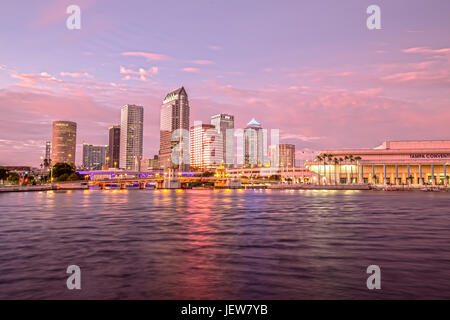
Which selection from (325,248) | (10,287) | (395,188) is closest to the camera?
(10,287)

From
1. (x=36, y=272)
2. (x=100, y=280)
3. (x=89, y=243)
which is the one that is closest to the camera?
(x=100, y=280)

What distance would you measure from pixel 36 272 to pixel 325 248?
61.1 feet

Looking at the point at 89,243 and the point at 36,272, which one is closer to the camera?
the point at 36,272

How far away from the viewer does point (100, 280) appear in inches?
625

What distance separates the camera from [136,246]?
2547 cm
